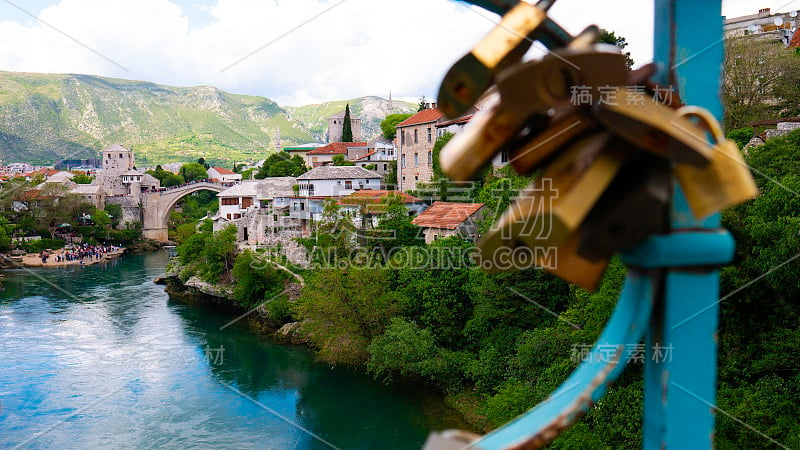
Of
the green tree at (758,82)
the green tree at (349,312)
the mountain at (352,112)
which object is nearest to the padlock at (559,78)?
the green tree at (349,312)

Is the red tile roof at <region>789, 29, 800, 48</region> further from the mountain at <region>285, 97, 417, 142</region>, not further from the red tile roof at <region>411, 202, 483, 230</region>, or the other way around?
the mountain at <region>285, 97, 417, 142</region>

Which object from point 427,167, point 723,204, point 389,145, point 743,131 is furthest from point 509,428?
point 389,145

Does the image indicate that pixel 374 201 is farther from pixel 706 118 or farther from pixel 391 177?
pixel 706 118

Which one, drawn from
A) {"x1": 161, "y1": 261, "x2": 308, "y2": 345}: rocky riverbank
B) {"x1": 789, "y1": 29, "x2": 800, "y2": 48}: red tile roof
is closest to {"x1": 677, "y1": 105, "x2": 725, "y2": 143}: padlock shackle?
{"x1": 161, "y1": 261, "x2": 308, "y2": 345}: rocky riverbank

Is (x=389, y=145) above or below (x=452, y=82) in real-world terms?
above

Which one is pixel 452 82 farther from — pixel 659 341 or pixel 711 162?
pixel 659 341

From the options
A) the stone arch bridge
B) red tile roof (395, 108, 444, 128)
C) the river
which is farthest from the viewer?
the stone arch bridge
